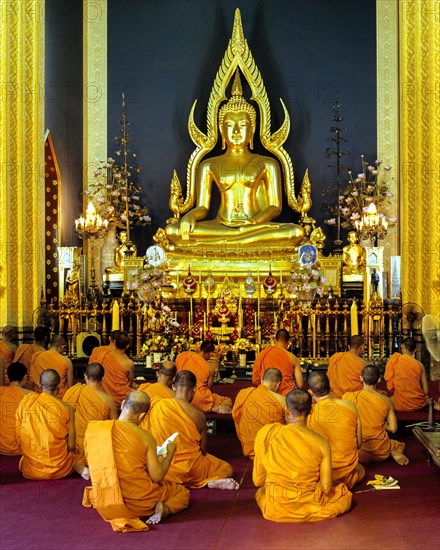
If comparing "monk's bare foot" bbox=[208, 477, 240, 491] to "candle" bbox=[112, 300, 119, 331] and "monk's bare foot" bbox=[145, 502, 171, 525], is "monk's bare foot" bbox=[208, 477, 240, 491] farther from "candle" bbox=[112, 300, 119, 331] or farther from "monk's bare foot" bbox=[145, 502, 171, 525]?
"candle" bbox=[112, 300, 119, 331]

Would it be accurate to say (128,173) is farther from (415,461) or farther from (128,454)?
(128,454)

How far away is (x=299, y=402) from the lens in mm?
4605

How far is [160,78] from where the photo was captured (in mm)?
14664

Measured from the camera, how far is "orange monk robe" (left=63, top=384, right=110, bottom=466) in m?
6.04

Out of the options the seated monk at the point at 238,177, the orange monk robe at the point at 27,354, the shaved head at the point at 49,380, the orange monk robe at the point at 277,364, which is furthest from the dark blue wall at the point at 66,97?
the shaved head at the point at 49,380

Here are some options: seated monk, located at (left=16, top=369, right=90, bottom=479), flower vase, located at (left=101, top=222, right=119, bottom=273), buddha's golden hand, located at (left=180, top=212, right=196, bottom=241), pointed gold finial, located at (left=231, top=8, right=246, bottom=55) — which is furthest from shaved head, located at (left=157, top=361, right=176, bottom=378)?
pointed gold finial, located at (left=231, top=8, right=246, bottom=55)

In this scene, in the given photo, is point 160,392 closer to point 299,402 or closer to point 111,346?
point 299,402

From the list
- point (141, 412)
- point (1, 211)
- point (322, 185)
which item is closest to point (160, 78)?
point (322, 185)

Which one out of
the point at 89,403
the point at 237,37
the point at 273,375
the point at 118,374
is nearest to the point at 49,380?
the point at 89,403

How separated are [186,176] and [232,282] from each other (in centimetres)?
336

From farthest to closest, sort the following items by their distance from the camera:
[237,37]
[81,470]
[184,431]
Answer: [237,37] < [81,470] < [184,431]

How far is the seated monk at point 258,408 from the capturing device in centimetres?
599

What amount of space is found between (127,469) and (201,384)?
3.03m

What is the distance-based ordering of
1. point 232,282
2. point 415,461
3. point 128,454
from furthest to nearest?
point 232,282 < point 415,461 < point 128,454
